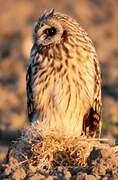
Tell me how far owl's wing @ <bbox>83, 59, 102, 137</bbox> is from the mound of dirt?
0.91m

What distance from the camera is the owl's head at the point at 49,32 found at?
29.3ft

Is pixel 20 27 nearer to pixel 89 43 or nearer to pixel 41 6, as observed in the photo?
pixel 41 6

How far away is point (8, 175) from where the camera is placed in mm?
7227

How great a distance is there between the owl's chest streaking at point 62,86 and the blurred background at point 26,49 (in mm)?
625

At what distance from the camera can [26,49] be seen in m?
16.0

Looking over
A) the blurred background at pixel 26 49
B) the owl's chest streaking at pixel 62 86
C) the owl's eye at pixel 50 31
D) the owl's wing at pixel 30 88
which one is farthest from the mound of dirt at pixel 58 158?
the owl's eye at pixel 50 31

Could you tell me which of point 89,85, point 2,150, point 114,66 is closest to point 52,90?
point 89,85

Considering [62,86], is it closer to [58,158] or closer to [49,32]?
[49,32]

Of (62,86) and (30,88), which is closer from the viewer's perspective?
(62,86)

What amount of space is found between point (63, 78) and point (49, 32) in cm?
49

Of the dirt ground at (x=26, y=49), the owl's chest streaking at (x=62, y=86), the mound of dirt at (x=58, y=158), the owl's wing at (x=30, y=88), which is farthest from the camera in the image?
the dirt ground at (x=26, y=49)

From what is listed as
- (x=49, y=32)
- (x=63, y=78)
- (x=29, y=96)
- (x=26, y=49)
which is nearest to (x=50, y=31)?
(x=49, y=32)

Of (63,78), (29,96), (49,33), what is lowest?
(29,96)

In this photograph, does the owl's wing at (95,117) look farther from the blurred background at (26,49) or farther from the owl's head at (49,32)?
the blurred background at (26,49)
